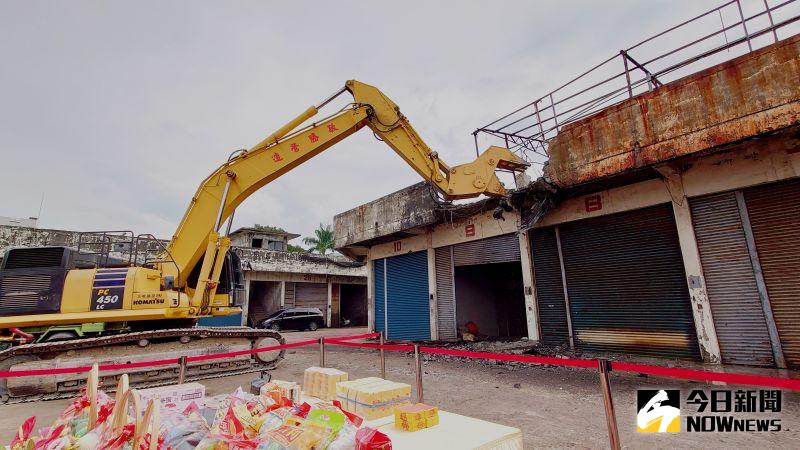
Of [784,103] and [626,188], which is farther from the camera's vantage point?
[626,188]

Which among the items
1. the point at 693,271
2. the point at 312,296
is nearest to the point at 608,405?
the point at 693,271

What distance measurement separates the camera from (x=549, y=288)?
10.1 meters

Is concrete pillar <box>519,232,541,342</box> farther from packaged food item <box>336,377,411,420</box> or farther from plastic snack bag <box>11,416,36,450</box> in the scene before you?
plastic snack bag <box>11,416,36,450</box>

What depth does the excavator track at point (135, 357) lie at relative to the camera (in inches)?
257

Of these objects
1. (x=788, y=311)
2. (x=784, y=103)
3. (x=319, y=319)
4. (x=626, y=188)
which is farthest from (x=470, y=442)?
(x=319, y=319)

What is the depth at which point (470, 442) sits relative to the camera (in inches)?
97.1

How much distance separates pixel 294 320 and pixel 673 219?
1975 cm

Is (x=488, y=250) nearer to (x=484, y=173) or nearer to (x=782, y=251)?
(x=484, y=173)

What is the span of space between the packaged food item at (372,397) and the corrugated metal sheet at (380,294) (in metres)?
11.9

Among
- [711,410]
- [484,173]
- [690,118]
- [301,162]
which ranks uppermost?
[301,162]

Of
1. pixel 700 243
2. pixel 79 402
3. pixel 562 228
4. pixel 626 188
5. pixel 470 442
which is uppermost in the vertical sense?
pixel 626 188

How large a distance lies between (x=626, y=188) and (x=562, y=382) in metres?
4.85

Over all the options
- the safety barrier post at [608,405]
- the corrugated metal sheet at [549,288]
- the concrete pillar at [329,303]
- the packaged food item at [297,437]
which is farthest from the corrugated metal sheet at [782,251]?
the concrete pillar at [329,303]

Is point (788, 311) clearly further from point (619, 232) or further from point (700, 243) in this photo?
point (619, 232)
